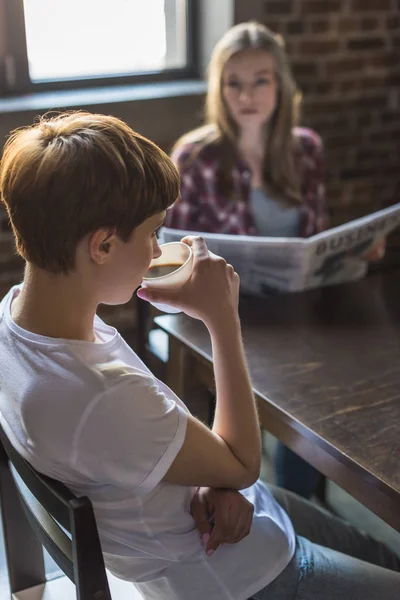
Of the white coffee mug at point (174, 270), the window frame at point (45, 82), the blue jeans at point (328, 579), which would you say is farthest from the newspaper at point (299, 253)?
the window frame at point (45, 82)

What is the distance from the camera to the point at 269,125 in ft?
7.63

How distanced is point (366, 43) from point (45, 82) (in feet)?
4.72

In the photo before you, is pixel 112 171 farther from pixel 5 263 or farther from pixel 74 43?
pixel 74 43

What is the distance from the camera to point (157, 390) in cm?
97

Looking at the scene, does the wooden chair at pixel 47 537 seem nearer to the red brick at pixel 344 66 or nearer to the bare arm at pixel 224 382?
the bare arm at pixel 224 382

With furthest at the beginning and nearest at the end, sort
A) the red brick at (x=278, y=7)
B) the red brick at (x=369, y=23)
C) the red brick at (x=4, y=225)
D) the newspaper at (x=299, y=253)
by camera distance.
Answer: the red brick at (x=369, y=23) → the red brick at (x=278, y=7) → the red brick at (x=4, y=225) → the newspaper at (x=299, y=253)

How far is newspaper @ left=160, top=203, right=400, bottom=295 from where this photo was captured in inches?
63.4

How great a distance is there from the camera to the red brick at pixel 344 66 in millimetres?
3273

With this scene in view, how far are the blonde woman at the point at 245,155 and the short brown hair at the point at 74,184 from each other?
1.29 metres

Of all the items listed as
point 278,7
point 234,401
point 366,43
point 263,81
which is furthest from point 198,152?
point 366,43

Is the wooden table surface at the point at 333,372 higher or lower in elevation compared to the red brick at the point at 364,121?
lower

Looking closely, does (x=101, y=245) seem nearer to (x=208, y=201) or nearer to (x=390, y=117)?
(x=208, y=201)

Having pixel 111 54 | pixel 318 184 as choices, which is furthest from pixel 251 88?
pixel 111 54

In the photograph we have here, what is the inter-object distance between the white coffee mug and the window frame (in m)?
1.89
